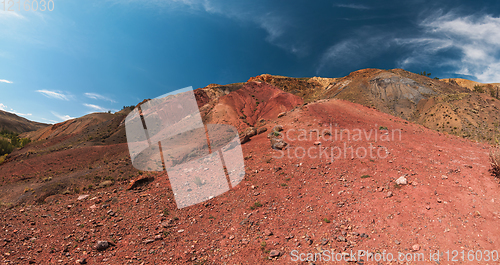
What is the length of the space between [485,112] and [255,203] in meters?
47.1

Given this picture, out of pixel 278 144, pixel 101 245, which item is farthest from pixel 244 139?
pixel 101 245

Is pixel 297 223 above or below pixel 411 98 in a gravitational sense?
below

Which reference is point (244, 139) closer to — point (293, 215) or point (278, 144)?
point (278, 144)

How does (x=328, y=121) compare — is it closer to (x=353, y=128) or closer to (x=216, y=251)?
(x=353, y=128)

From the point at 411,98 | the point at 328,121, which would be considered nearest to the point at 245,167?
the point at 328,121

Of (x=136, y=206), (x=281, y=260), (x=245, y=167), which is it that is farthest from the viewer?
(x=245, y=167)

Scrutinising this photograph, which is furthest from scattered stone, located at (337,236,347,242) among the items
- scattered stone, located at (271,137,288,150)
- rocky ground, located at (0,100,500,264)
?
scattered stone, located at (271,137,288,150)

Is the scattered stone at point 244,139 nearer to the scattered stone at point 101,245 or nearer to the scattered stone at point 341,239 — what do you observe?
the scattered stone at point 101,245

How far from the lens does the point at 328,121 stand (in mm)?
16875

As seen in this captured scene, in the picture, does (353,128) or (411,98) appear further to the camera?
(411,98)

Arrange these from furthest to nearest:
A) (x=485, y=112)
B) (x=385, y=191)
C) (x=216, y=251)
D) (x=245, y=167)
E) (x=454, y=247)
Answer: (x=485, y=112)
(x=245, y=167)
(x=385, y=191)
(x=216, y=251)
(x=454, y=247)

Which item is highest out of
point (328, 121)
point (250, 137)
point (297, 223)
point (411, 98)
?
point (411, 98)

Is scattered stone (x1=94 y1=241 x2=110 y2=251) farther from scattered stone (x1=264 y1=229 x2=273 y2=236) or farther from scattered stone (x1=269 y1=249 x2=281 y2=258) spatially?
scattered stone (x1=269 y1=249 x2=281 y2=258)

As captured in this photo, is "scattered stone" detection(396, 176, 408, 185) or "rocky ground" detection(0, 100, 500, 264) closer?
"rocky ground" detection(0, 100, 500, 264)
